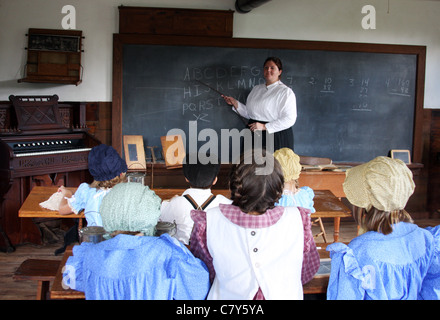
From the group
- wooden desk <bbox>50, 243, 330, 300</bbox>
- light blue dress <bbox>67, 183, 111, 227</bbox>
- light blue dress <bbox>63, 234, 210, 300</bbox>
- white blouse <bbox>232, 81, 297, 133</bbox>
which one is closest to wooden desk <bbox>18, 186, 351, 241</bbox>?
light blue dress <bbox>67, 183, 111, 227</bbox>

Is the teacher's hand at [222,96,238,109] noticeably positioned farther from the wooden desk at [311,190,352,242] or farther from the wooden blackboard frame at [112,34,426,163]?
the wooden desk at [311,190,352,242]

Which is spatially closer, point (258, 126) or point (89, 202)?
point (89, 202)

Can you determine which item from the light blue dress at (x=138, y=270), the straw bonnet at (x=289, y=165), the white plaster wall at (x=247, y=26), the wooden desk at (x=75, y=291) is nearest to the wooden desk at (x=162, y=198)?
the straw bonnet at (x=289, y=165)

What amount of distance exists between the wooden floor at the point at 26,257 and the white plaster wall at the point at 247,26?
160cm

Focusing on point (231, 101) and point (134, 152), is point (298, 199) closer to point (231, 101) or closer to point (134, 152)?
point (231, 101)

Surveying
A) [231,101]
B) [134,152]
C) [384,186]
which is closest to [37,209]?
[384,186]

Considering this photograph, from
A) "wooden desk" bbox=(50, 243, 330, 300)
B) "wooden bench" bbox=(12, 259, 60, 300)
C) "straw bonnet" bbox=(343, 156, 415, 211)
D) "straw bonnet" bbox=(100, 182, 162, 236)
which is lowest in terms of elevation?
"wooden bench" bbox=(12, 259, 60, 300)

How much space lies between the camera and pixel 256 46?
4.95 metres

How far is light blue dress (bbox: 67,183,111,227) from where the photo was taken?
2.47 meters

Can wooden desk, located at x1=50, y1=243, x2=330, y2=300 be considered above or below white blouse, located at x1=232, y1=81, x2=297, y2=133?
below

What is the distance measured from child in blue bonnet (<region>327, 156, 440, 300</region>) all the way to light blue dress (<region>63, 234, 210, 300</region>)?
18.8 inches

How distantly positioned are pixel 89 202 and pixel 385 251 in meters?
1.55

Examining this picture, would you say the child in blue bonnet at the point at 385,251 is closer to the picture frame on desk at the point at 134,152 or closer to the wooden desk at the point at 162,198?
the wooden desk at the point at 162,198
